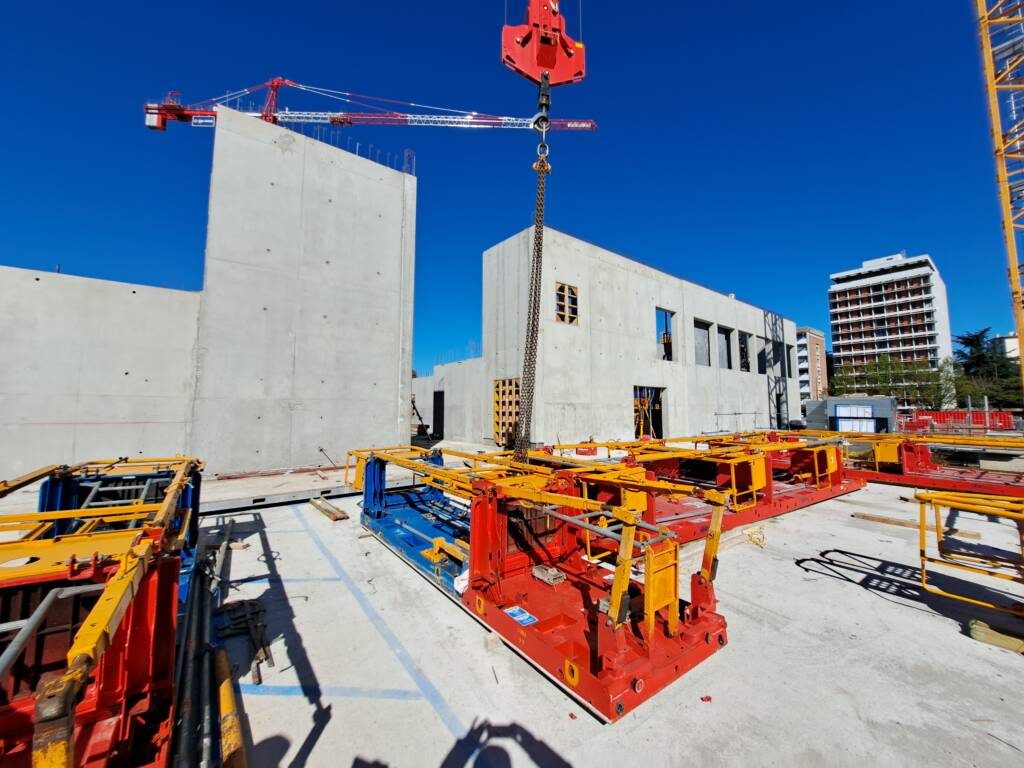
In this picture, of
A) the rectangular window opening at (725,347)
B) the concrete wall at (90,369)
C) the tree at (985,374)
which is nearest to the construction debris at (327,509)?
the concrete wall at (90,369)

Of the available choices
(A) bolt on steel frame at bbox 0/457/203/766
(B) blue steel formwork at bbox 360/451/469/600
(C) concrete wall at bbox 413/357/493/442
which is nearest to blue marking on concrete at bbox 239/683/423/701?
(A) bolt on steel frame at bbox 0/457/203/766

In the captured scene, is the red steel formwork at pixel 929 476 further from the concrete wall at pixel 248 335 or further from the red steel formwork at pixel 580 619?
the concrete wall at pixel 248 335

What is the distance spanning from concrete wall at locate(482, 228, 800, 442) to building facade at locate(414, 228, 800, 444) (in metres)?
0.05

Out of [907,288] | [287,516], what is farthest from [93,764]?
[907,288]

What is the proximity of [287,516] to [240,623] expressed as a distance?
4.76m

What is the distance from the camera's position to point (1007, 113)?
1941 centimetres

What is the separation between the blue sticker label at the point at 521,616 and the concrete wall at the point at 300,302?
12629 millimetres

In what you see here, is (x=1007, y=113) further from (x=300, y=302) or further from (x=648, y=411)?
(x=300, y=302)

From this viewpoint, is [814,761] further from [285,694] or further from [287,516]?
[287,516]

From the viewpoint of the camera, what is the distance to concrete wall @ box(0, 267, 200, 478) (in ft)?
36.5

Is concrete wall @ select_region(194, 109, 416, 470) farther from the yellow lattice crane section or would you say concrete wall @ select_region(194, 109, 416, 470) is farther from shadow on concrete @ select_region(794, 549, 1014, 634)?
the yellow lattice crane section

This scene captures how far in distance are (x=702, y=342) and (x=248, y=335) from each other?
83.8 feet

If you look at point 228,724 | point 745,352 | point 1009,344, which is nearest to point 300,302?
point 228,724

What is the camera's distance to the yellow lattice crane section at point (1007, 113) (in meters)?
19.0
